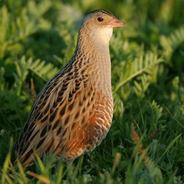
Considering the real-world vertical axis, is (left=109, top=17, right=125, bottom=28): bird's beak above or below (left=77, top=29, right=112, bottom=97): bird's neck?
above

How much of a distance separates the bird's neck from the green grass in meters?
0.45

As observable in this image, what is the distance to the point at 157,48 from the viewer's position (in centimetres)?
815

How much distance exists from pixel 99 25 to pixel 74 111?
0.76 metres

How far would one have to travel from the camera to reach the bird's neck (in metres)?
5.61

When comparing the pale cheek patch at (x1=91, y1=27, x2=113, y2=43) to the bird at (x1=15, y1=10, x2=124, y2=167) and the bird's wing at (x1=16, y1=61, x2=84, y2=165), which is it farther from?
the bird's wing at (x1=16, y1=61, x2=84, y2=165)

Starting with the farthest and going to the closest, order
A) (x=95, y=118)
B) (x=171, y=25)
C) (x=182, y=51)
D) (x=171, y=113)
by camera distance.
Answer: (x=171, y=25) → (x=182, y=51) → (x=171, y=113) → (x=95, y=118)

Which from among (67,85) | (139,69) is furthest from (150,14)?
(67,85)

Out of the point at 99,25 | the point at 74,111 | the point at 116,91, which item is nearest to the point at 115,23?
the point at 99,25

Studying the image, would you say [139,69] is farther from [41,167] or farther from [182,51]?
[41,167]

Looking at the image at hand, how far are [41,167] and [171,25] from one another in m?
5.34

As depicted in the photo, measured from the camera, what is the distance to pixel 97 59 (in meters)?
5.72

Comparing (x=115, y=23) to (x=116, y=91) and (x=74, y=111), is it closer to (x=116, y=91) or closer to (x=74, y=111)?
(x=74, y=111)

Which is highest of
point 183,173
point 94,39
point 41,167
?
point 94,39

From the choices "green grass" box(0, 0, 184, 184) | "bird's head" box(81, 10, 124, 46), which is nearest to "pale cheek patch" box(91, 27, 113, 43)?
"bird's head" box(81, 10, 124, 46)
